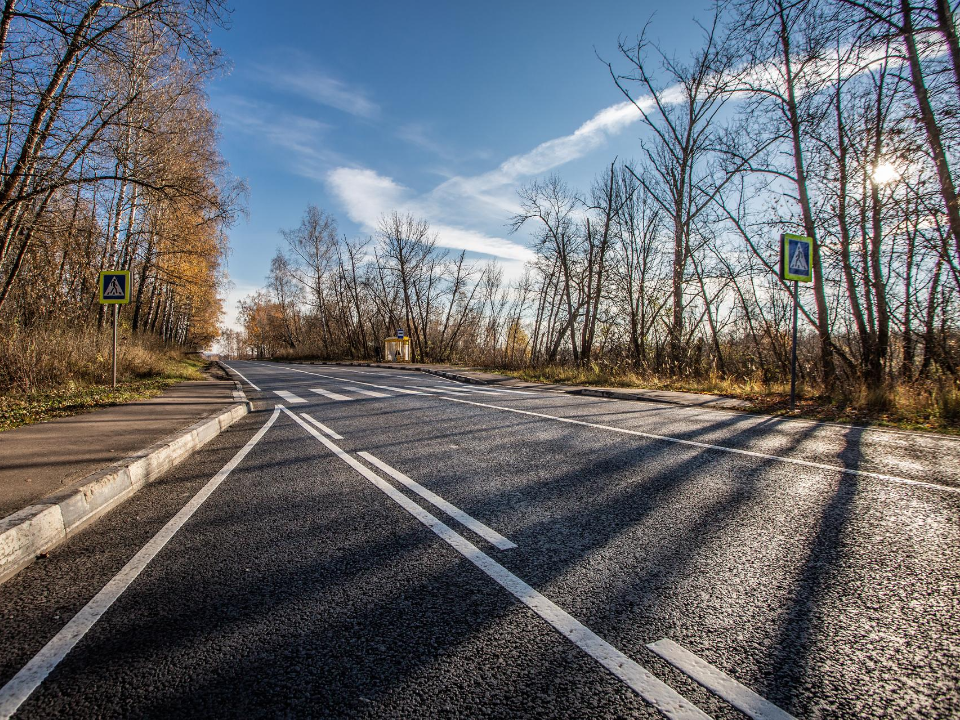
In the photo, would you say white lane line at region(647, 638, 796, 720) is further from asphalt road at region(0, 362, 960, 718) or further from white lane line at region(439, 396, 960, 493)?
white lane line at region(439, 396, 960, 493)

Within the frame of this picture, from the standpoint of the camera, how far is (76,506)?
12.3ft

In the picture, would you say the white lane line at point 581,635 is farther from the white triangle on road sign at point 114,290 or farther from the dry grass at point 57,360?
the white triangle on road sign at point 114,290

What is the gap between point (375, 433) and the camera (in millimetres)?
7391

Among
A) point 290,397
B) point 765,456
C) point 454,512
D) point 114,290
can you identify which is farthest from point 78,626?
point 114,290

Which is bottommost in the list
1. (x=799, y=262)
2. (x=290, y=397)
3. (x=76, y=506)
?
(x=290, y=397)

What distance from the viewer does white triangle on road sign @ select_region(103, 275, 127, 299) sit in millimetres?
11906

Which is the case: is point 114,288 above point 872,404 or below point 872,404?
above

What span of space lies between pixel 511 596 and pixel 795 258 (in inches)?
397

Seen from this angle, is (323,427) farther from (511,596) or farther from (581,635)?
(581,635)

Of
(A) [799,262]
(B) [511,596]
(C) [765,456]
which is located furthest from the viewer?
(A) [799,262]

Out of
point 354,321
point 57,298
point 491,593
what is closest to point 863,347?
point 491,593

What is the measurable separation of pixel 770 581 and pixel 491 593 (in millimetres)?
1438

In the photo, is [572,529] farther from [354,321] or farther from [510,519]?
[354,321]

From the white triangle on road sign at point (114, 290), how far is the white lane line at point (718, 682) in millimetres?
14065
